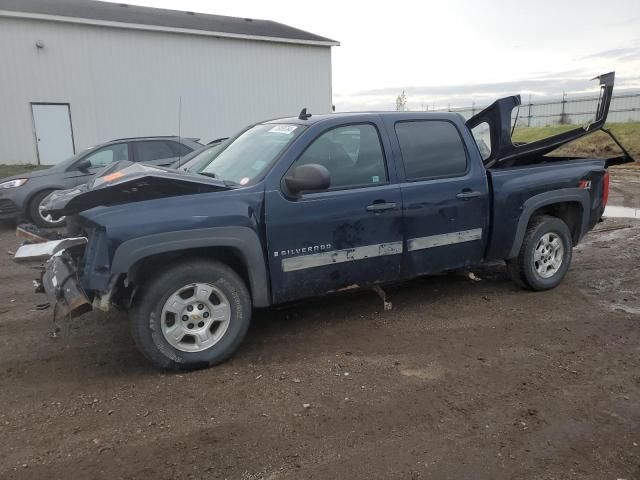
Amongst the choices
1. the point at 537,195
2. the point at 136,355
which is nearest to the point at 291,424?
the point at 136,355

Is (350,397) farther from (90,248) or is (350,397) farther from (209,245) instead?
(90,248)

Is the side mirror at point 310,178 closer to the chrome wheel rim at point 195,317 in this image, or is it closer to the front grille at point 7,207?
the chrome wheel rim at point 195,317

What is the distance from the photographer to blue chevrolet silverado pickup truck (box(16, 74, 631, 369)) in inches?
142

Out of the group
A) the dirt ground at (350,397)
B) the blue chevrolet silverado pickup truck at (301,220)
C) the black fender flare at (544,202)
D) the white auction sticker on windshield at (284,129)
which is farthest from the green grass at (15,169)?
the black fender flare at (544,202)

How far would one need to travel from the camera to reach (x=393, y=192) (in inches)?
175

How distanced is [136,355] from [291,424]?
5.19ft

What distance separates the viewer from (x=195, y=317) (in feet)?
12.4

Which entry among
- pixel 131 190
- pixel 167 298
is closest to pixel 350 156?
pixel 131 190

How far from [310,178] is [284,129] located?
2.90 feet

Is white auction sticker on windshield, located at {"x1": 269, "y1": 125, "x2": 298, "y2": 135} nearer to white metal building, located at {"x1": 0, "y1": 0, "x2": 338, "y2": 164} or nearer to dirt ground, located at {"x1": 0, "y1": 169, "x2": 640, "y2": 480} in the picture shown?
dirt ground, located at {"x1": 0, "y1": 169, "x2": 640, "y2": 480}

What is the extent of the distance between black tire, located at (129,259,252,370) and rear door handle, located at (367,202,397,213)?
122 cm

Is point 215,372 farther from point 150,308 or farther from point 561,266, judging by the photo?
point 561,266

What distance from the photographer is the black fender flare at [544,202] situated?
5.16 m

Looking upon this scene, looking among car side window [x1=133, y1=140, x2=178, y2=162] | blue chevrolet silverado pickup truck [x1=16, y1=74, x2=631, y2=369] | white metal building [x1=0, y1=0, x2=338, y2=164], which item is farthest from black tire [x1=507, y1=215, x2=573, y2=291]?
white metal building [x1=0, y1=0, x2=338, y2=164]
